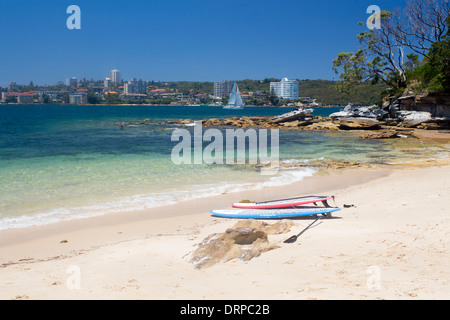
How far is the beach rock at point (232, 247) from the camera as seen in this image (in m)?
5.67

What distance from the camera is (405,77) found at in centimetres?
4184

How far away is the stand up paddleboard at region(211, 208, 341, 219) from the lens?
27.7ft

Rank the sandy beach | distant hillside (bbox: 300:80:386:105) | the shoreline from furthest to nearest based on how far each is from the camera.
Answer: distant hillside (bbox: 300:80:386:105) < the shoreline < the sandy beach

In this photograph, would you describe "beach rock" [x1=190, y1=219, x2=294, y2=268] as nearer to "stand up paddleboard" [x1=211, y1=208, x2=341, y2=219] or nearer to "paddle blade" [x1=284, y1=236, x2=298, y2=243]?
"paddle blade" [x1=284, y1=236, x2=298, y2=243]

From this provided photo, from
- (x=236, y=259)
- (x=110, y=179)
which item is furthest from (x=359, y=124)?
(x=236, y=259)

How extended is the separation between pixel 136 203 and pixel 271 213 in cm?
393

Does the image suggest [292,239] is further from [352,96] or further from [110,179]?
[352,96]

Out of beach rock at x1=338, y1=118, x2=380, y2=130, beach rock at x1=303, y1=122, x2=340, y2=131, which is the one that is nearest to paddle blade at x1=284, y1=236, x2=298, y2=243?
beach rock at x1=338, y1=118, x2=380, y2=130

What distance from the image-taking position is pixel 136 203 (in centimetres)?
1038

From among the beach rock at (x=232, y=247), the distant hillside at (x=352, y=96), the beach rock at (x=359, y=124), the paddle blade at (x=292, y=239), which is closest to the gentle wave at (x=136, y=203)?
the beach rock at (x=232, y=247)

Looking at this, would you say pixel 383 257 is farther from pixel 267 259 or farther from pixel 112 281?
pixel 112 281

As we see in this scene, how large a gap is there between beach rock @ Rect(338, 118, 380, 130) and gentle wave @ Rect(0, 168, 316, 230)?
2585 cm

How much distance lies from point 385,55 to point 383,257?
4324cm

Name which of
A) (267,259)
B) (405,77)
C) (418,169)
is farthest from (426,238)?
(405,77)
